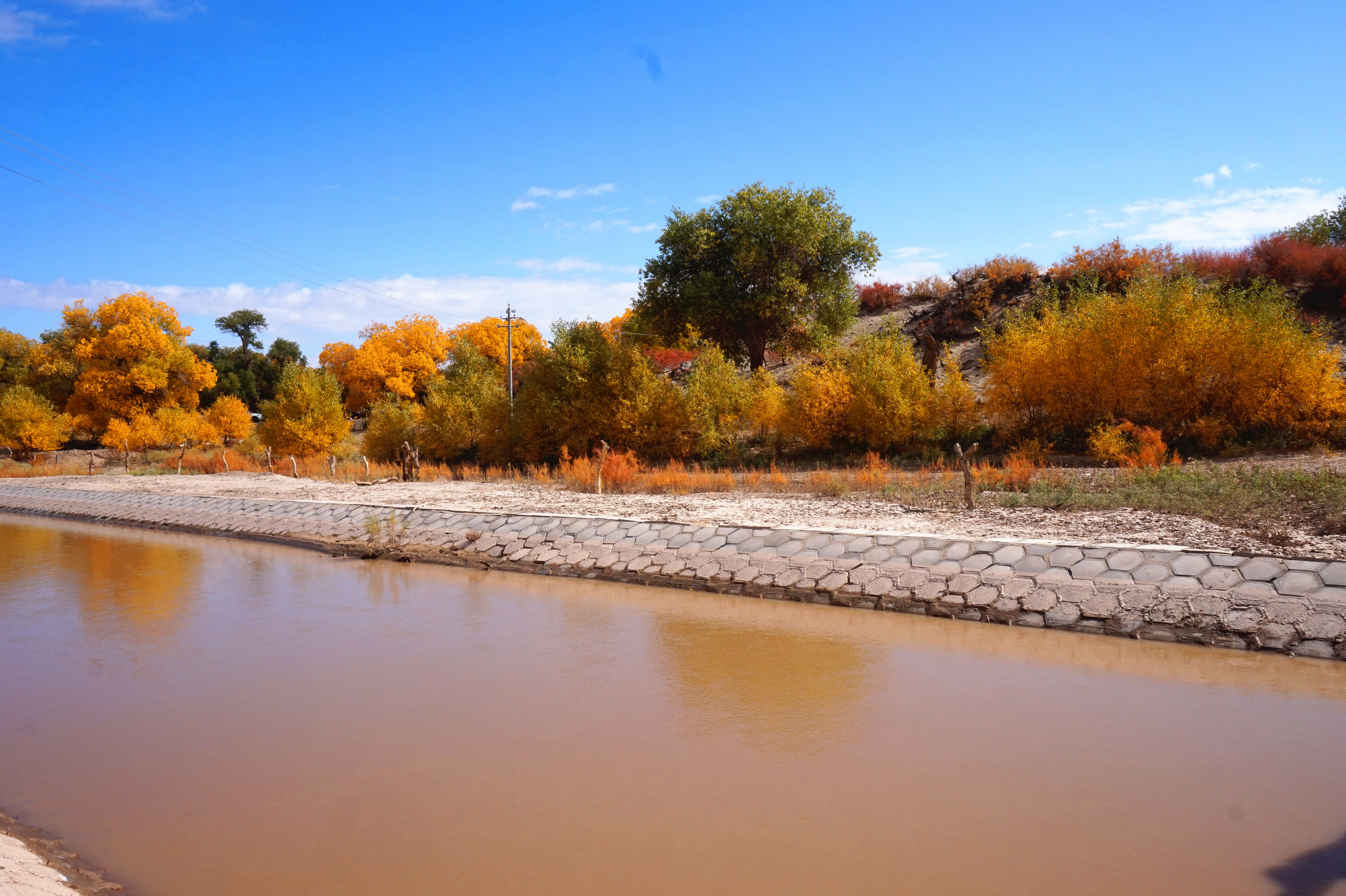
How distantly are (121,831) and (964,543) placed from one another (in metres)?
7.87

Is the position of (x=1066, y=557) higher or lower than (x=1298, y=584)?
higher

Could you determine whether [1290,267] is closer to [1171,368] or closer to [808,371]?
[1171,368]

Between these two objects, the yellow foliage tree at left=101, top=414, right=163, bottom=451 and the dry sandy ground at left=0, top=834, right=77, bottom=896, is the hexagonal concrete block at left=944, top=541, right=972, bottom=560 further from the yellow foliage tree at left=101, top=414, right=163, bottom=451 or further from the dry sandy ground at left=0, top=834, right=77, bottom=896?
the yellow foliage tree at left=101, top=414, right=163, bottom=451

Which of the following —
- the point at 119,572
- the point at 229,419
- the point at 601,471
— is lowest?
the point at 119,572

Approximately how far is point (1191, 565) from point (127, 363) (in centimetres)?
4677

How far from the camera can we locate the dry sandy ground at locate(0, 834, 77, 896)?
340 centimetres

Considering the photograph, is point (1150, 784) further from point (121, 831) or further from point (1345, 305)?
point (1345, 305)

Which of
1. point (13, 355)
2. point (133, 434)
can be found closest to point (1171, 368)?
point (133, 434)

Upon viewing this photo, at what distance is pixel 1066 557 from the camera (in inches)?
331

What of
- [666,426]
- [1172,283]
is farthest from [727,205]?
[1172,283]

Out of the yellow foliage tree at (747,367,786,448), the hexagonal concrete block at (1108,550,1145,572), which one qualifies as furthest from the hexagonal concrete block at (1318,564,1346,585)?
the yellow foliage tree at (747,367,786,448)

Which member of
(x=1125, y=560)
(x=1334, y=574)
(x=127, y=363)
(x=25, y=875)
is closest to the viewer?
(x=25, y=875)

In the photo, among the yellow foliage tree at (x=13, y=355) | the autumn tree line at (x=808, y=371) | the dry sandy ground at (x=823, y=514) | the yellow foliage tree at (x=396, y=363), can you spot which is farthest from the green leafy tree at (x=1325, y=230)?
the yellow foliage tree at (x=13, y=355)

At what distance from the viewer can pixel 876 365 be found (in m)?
20.8
